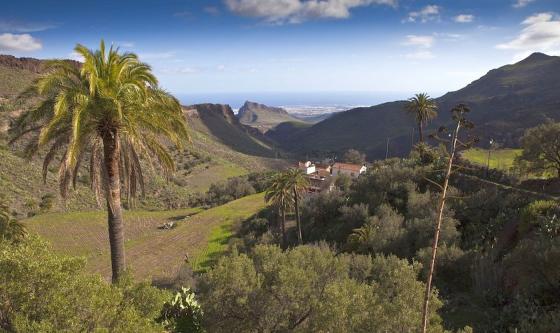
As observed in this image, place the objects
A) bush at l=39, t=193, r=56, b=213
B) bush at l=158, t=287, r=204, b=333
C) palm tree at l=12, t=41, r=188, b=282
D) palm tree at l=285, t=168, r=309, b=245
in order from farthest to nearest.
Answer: bush at l=39, t=193, r=56, b=213, palm tree at l=285, t=168, r=309, b=245, bush at l=158, t=287, r=204, b=333, palm tree at l=12, t=41, r=188, b=282

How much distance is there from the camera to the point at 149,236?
4566 cm

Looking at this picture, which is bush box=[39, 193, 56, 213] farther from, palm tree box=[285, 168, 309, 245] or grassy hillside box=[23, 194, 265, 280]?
palm tree box=[285, 168, 309, 245]

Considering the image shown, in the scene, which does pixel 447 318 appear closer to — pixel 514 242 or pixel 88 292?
pixel 514 242

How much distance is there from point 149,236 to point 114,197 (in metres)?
36.3

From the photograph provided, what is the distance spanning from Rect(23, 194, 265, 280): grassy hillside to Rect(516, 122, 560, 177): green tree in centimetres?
3034

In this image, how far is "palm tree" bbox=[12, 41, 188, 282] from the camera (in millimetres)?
10562

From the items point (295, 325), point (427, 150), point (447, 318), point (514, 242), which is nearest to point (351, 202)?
point (427, 150)

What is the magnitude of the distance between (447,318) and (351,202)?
67.1ft

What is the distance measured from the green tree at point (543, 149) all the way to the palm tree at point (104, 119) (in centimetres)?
3532

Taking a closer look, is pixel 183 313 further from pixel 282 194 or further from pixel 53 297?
pixel 282 194

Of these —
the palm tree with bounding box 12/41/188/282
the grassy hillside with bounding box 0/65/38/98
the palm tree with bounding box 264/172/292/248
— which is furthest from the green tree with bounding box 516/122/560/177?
the grassy hillside with bounding box 0/65/38/98

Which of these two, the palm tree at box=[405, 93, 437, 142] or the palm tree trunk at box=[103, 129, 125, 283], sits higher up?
the palm tree at box=[405, 93, 437, 142]

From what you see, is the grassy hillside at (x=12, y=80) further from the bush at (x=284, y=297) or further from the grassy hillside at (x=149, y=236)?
the bush at (x=284, y=297)

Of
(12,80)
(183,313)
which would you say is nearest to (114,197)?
(183,313)
